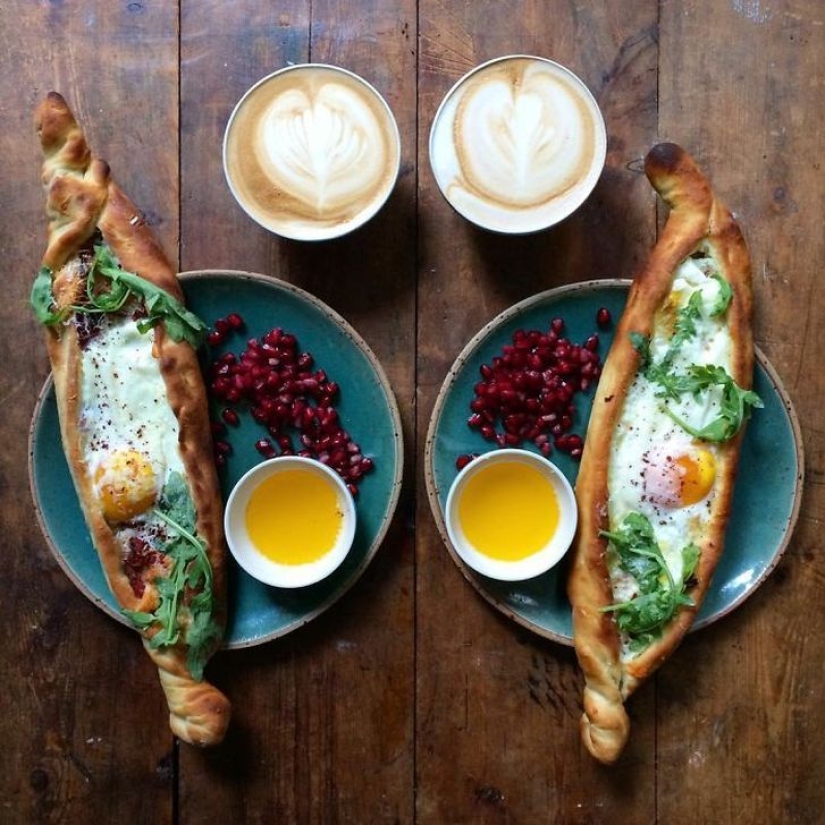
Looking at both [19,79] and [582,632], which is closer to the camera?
[582,632]

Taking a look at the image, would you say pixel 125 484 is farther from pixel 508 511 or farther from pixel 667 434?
pixel 667 434

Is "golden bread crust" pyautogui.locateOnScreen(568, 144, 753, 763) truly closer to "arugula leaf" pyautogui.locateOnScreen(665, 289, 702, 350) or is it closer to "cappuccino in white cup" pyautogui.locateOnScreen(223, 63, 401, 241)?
"arugula leaf" pyautogui.locateOnScreen(665, 289, 702, 350)

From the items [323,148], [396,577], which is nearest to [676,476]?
[396,577]

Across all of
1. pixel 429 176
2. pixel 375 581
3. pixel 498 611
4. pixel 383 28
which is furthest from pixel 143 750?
pixel 383 28

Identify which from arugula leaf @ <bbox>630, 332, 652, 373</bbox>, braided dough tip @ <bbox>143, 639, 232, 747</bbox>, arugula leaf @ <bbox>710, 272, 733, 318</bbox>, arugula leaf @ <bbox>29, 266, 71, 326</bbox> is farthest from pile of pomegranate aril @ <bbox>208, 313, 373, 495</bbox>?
arugula leaf @ <bbox>710, 272, 733, 318</bbox>

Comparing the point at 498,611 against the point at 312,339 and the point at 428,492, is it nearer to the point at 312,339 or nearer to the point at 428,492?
the point at 428,492

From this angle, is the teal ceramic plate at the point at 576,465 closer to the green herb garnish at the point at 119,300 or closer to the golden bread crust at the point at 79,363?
the golden bread crust at the point at 79,363

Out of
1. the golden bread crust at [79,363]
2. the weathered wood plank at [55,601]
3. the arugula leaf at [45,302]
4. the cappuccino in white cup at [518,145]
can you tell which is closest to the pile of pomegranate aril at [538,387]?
the cappuccino in white cup at [518,145]
